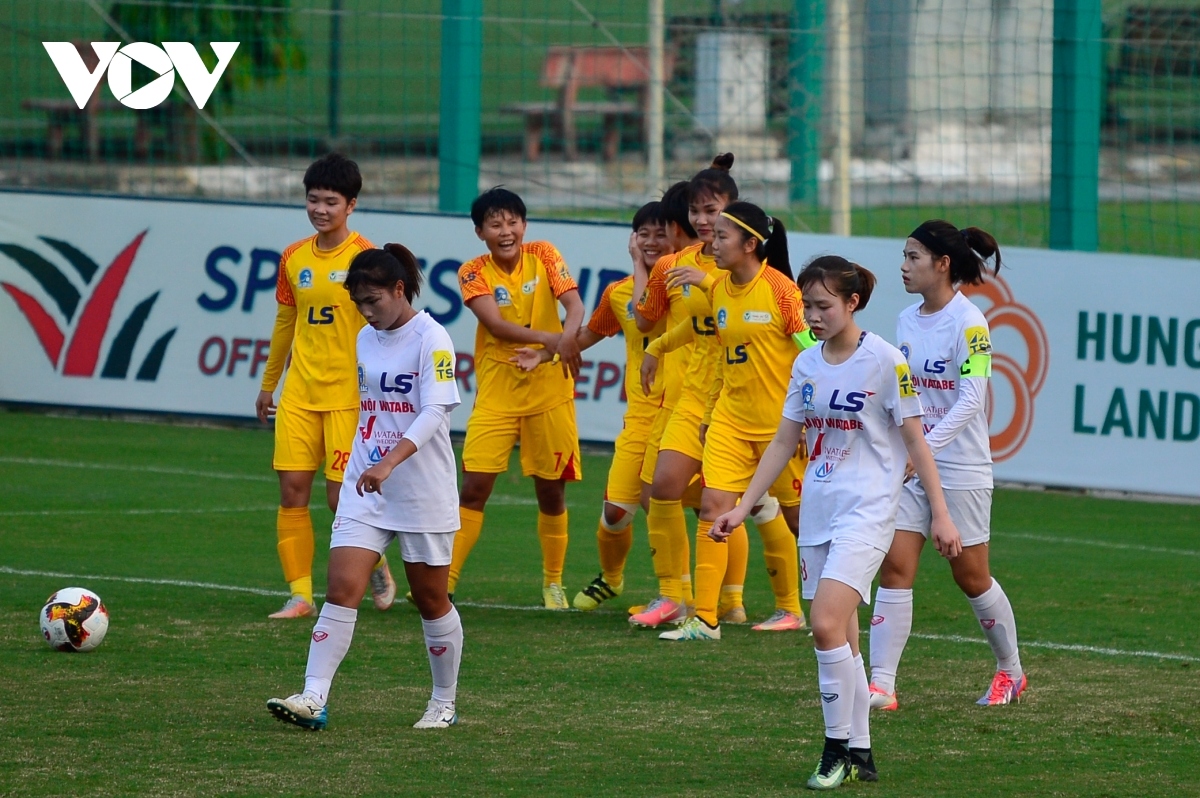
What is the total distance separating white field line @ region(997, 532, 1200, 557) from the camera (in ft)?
35.0

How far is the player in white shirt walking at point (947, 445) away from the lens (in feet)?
21.6

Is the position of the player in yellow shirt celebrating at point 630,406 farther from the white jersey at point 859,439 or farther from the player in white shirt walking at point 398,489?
the white jersey at point 859,439

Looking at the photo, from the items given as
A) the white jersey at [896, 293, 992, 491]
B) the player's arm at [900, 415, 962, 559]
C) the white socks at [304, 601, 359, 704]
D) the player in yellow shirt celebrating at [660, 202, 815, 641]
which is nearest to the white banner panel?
the player in yellow shirt celebrating at [660, 202, 815, 641]

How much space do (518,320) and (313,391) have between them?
1129 mm

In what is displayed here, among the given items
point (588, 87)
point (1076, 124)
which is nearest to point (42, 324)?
point (588, 87)

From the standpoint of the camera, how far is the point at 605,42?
57.4 feet

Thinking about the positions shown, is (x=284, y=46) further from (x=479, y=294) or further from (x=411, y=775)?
(x=411, y=775)

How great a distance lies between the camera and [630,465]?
29.0ft

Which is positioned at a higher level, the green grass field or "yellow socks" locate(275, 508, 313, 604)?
"yellow socks" locate(275, 508, 313, 604)

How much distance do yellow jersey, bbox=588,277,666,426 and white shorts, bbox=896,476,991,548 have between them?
92.2 inches

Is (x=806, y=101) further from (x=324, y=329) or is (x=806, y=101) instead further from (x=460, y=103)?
(x=324, y=329)

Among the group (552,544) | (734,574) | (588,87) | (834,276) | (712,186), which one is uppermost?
(588,87)

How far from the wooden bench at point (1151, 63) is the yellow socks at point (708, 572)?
302 inches

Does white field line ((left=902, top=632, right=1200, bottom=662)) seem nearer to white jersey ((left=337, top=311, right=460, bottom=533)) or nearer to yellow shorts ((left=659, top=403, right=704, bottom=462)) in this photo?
yellow shorts ((left=659, top=403, right=704, bottom=462))
